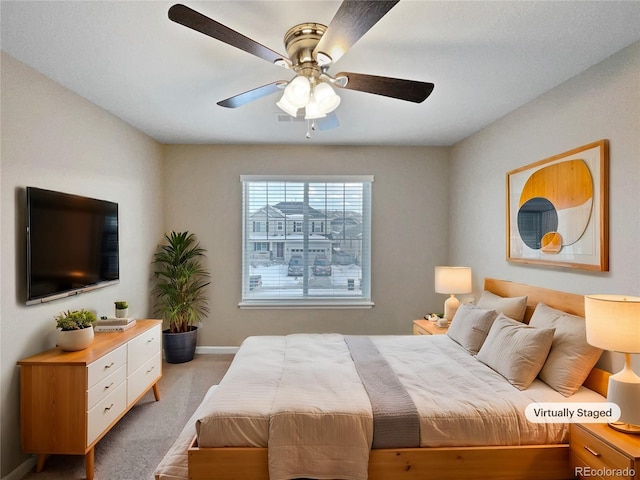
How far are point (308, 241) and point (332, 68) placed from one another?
8.25ft

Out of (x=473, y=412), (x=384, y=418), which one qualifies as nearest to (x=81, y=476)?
(x=384, y=418)

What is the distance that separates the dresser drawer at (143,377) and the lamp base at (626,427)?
3.14m

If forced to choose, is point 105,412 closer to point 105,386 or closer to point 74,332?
point 105,386

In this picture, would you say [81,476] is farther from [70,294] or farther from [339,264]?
[339,264]

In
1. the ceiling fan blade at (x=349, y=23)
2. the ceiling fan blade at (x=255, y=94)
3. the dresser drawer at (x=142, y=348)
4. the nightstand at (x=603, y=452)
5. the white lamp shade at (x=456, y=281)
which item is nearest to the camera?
the ceiling fan blade at (x=349, y=23)

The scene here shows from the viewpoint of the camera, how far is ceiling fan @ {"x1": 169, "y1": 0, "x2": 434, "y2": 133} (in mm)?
1496

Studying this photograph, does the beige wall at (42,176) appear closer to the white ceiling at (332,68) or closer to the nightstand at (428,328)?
the white ceiling at (332,68)

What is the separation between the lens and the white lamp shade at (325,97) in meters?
1.96

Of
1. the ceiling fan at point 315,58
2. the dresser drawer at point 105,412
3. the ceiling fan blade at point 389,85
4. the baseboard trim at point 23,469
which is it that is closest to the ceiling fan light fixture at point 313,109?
the ceiling fan at point 315,58

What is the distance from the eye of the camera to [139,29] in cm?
203

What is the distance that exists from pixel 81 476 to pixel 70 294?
49.1 inches

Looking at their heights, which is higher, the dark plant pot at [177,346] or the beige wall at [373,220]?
the beige wall at [373,220]

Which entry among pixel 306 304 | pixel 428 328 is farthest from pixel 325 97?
pixel 306 304

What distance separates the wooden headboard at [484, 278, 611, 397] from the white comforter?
13 centimetres
